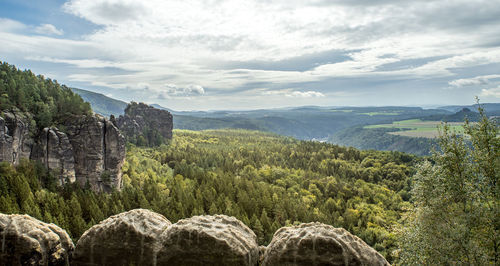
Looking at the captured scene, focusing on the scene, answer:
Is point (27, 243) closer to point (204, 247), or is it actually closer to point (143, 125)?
point (204, 247)

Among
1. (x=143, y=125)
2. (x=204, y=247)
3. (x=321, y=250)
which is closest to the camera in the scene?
(x=321, y=250)

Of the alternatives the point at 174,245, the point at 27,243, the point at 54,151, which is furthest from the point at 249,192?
the point at 27,243

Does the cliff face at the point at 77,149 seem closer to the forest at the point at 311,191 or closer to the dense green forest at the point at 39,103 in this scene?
the forest at the point at 311,191

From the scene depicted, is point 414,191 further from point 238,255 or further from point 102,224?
point 102,224

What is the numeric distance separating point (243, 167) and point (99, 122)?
7537 cm

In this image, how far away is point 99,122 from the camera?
79.3m

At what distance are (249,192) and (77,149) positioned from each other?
169 feet

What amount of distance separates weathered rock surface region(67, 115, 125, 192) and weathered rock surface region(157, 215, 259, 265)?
66.9 m

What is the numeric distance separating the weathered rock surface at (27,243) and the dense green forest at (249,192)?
32.7 meters

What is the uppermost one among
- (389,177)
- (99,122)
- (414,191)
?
(99,122)

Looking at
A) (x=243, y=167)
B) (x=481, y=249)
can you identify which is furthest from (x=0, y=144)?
(x=243, y=167)

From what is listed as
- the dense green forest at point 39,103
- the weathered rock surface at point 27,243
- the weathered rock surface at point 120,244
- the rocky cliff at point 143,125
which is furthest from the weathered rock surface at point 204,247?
the rocky cliff at point 143,125

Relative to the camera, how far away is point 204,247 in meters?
20.5

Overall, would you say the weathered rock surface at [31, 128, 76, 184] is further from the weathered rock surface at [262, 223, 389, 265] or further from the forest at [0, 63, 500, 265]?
the weathered rock surface at [262, 223, 389, 265]
